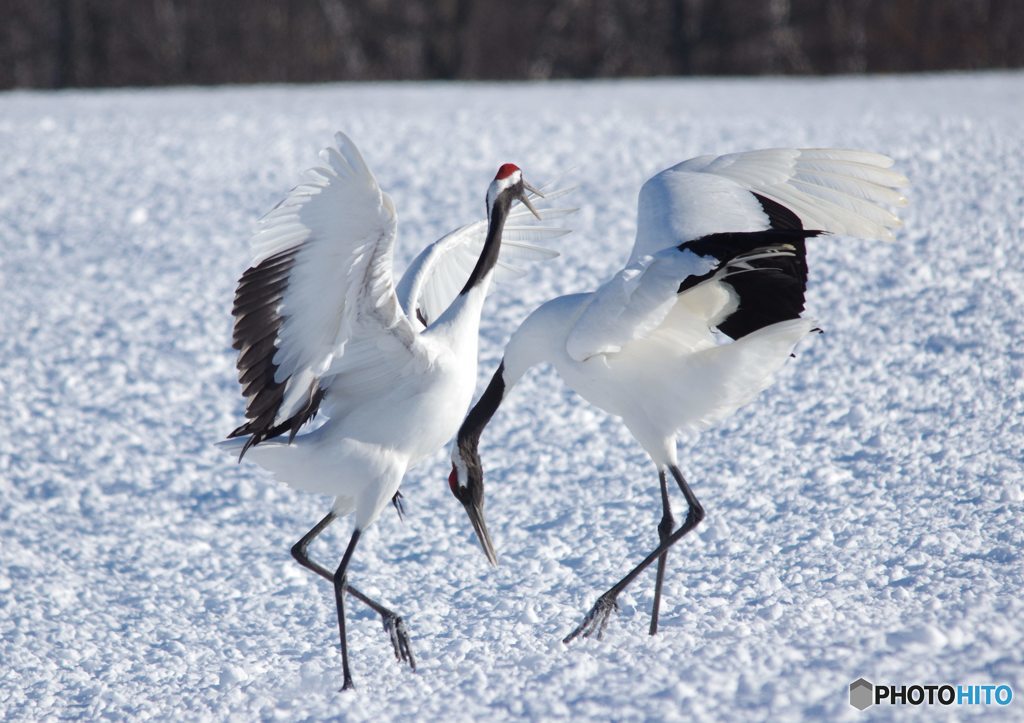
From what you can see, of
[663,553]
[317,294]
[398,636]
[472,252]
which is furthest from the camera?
[472,252]

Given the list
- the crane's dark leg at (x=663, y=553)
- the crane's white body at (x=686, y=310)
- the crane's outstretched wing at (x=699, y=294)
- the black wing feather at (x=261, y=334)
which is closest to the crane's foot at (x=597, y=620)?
the crane's dark leg at (x=663, y=553)

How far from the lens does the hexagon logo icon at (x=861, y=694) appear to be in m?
3.41

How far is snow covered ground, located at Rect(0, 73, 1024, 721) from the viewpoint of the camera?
3998mm

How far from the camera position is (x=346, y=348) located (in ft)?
13.5

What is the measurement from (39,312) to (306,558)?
368 cm

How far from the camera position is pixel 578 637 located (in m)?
4.33

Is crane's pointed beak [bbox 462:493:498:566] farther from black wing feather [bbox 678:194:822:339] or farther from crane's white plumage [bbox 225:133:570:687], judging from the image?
black wing feather [bbox 678:194:822:339]

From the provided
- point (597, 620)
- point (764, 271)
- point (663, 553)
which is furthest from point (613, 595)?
point (764, 271)

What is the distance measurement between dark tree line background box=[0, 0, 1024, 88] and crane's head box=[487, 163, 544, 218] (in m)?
16.9

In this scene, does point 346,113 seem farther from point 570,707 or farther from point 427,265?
point 570,707

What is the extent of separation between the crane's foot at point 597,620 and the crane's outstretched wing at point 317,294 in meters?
1.07

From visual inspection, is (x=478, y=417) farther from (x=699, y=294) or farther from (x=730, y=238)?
(x=730, y=238)

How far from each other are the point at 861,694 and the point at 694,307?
1.45 metres

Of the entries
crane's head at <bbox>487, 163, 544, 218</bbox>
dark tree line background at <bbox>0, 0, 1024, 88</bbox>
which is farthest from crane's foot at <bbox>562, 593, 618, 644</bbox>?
dark tree line background at <bbox>0, 0, 1024, 88</bbox>
